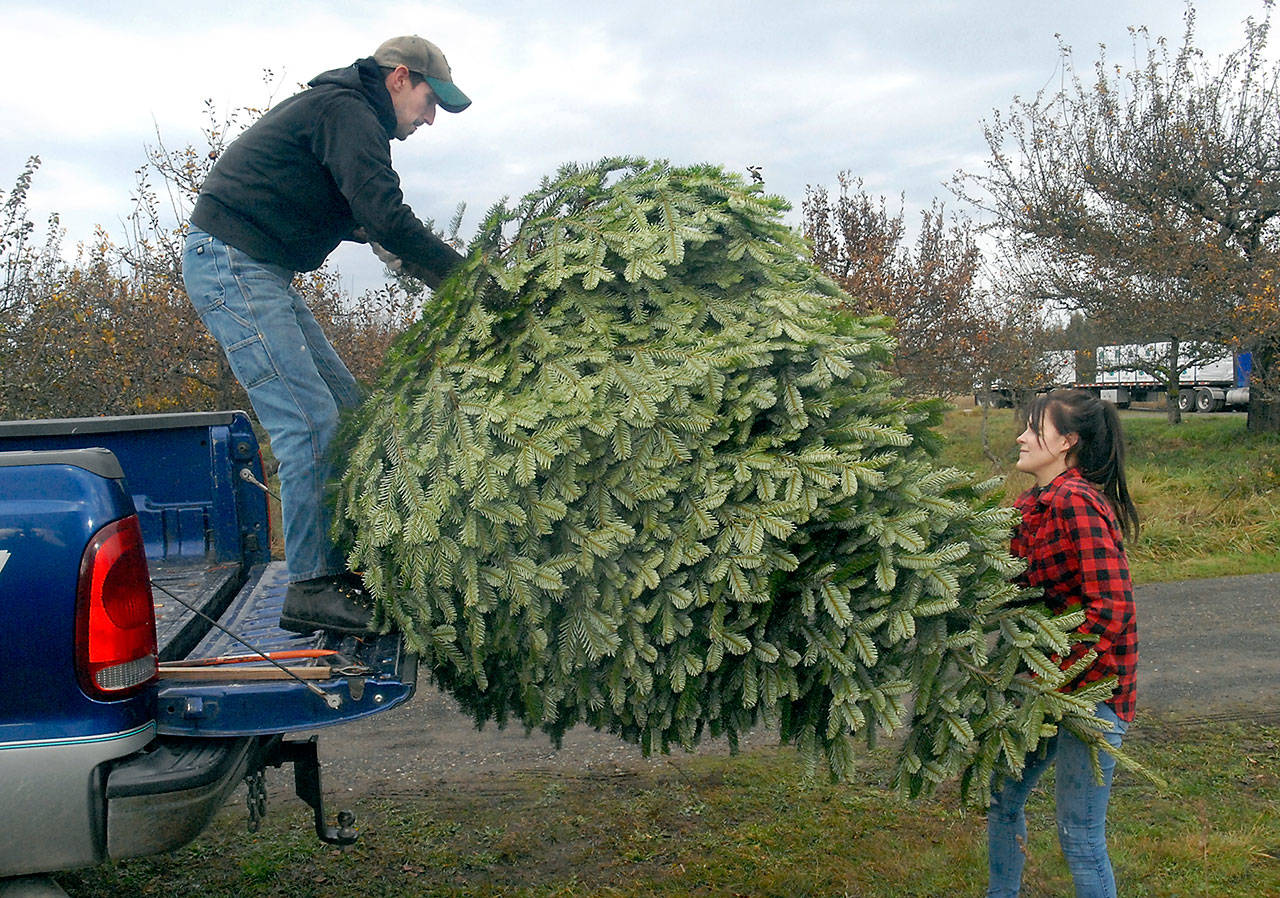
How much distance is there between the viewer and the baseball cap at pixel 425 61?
10.5 feet

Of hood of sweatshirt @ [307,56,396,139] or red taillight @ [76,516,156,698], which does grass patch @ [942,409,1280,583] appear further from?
red taillight @ [76,516,156,698]

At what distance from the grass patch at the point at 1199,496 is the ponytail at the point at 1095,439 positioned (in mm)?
2666

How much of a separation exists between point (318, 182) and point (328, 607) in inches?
53.5

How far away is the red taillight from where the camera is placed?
2.34 meters

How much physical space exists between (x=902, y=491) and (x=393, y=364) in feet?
4.97

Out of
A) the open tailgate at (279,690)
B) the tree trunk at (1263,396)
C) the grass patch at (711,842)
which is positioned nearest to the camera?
the open tailgate at (279,690)

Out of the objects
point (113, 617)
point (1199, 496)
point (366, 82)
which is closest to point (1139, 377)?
point (1199, 496)

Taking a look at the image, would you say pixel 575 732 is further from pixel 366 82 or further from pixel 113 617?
pixel 366 82

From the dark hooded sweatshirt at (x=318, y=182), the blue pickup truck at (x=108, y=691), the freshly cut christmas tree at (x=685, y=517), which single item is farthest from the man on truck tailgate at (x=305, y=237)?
the blue pickup truck at (x=108, y=691)

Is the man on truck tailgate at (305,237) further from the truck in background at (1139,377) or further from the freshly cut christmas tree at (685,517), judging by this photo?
the truck in background at (1139,377)

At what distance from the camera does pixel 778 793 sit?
14.4 feet

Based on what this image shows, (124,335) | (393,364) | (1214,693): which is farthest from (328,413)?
(124,335)

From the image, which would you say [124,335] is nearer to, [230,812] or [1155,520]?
[230,812]

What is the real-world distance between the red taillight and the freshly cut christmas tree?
567 millimetres
